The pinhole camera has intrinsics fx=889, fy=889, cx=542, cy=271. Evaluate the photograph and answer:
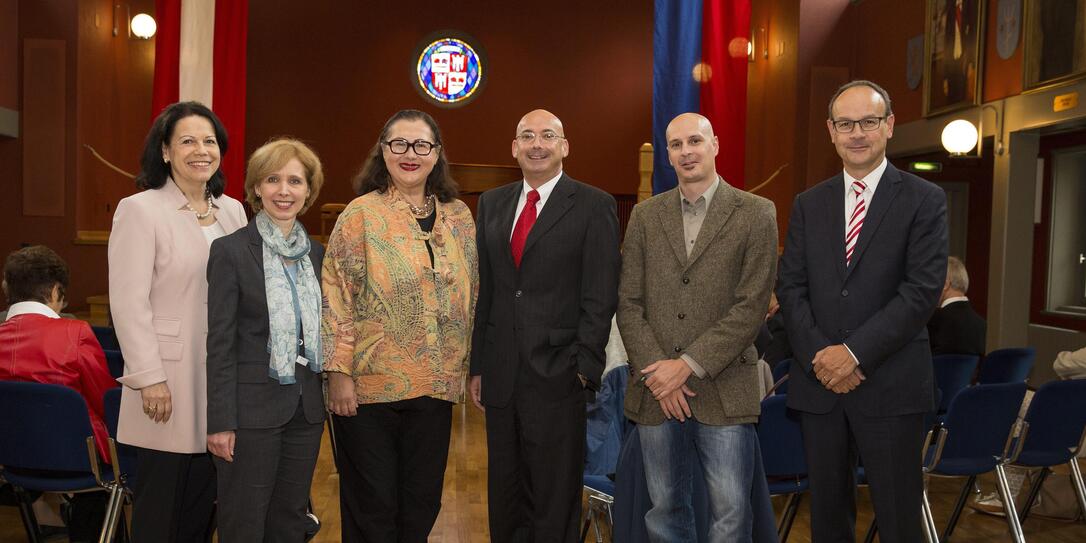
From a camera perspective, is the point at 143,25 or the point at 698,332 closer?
the point at 698,332

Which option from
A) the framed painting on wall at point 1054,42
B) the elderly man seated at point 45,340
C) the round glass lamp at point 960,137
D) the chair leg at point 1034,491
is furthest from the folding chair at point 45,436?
the round glass lamp at point 960,137

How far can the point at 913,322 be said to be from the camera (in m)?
2.54

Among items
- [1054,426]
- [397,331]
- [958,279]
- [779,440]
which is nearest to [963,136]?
[958,279]

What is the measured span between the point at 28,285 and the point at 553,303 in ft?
6.80

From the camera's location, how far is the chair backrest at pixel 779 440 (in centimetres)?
335

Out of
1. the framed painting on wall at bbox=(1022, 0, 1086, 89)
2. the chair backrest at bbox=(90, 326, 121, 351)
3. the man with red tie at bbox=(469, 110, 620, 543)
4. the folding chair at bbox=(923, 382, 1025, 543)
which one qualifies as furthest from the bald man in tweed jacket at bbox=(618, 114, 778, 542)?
the framed painting on wall at bbox=(1022, 0, 1086, 89)

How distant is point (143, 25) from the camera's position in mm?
11531

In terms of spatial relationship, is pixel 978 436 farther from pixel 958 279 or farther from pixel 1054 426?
pixel 958 279

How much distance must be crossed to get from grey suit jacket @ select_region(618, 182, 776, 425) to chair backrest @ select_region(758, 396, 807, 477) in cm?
62

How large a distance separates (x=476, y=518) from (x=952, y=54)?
7.40m

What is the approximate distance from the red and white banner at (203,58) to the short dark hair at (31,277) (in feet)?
6.97

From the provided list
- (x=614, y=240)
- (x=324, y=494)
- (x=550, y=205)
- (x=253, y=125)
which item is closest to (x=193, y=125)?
(x=550, y=205)

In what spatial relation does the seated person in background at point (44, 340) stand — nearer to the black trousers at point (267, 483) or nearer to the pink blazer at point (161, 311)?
the pink blazer at point (161, 311)

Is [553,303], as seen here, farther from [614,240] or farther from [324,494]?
[324,494]
